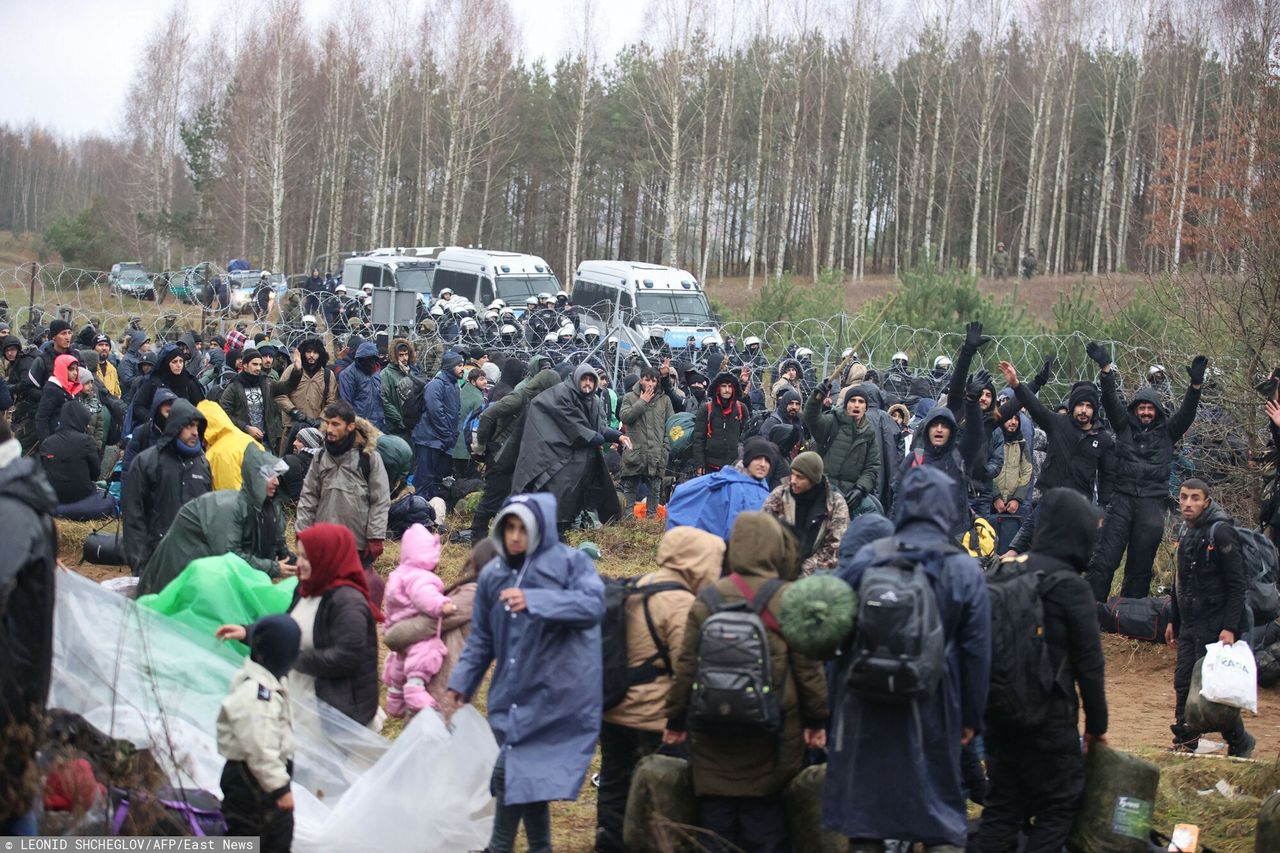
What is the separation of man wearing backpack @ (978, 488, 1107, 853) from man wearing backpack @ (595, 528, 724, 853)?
1136 mm

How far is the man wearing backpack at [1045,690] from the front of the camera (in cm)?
464

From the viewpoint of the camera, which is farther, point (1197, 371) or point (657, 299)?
point (657, 299)

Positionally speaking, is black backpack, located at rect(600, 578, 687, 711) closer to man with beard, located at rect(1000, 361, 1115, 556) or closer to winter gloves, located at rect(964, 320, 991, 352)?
winter gloves, located at rect(964, 320, 991, 352)

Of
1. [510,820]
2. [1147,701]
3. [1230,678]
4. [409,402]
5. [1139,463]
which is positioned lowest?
[1147,701]

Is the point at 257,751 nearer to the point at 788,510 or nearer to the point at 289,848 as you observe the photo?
the point at 289,848

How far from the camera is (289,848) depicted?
15.1ft

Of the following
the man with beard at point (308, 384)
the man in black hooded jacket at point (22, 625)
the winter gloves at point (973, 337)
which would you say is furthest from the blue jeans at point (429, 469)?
the man in black hooded jacket at point (22, 625)

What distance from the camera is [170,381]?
9.96 meters

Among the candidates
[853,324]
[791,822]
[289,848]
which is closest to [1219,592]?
[791,822]

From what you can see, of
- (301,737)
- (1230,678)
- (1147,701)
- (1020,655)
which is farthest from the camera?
(1147,701)

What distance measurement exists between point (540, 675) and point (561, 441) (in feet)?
17.2

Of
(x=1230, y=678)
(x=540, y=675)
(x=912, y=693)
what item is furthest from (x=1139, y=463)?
(x=540, y=675)

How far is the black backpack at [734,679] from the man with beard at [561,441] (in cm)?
543

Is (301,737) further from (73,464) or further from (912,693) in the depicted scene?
(73,464)
